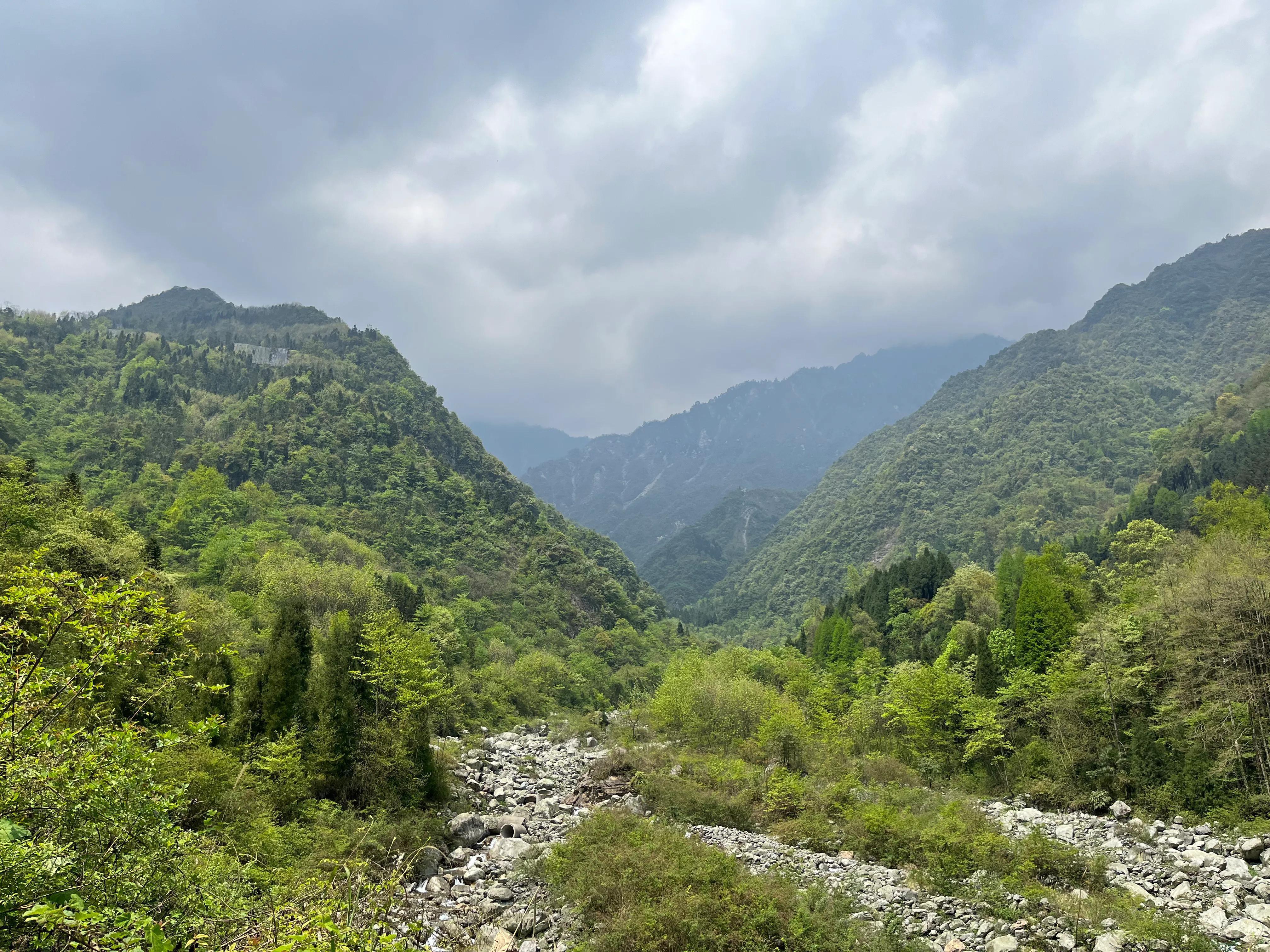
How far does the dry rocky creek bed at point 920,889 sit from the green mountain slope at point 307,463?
154ft

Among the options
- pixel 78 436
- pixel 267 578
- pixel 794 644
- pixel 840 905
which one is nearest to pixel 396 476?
pixel 78 436

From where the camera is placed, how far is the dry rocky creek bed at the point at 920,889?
595 inches

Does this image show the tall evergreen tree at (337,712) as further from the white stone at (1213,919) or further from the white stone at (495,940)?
the white stone at (1213,919)

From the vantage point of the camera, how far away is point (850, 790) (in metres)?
28.3

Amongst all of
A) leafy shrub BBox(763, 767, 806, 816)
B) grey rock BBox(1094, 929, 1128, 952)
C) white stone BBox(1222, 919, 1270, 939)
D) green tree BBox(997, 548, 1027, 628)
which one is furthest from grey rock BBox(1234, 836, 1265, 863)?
green tree BBox(997, 548, 1027, 628)

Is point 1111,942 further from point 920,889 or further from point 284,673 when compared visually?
point 284,673

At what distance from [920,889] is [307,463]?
303ft

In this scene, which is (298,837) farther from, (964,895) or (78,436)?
(78,436)

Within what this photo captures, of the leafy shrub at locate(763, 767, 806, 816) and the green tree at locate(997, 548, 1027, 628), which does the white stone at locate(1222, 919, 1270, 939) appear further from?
the green tree at locate(997, 548, 1027, 628)

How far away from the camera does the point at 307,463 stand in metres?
90.8

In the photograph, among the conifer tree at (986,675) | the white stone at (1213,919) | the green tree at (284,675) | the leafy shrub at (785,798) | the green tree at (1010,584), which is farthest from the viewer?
the green tree at (1010,584)

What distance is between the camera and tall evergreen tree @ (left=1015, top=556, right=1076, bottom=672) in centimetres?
3506

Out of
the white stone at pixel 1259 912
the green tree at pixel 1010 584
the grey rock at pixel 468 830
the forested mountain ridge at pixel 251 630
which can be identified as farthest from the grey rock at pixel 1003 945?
the green tree at pixel 1010 584

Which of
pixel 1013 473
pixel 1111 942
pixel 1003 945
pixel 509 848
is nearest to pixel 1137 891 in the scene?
pixel 1111 942
